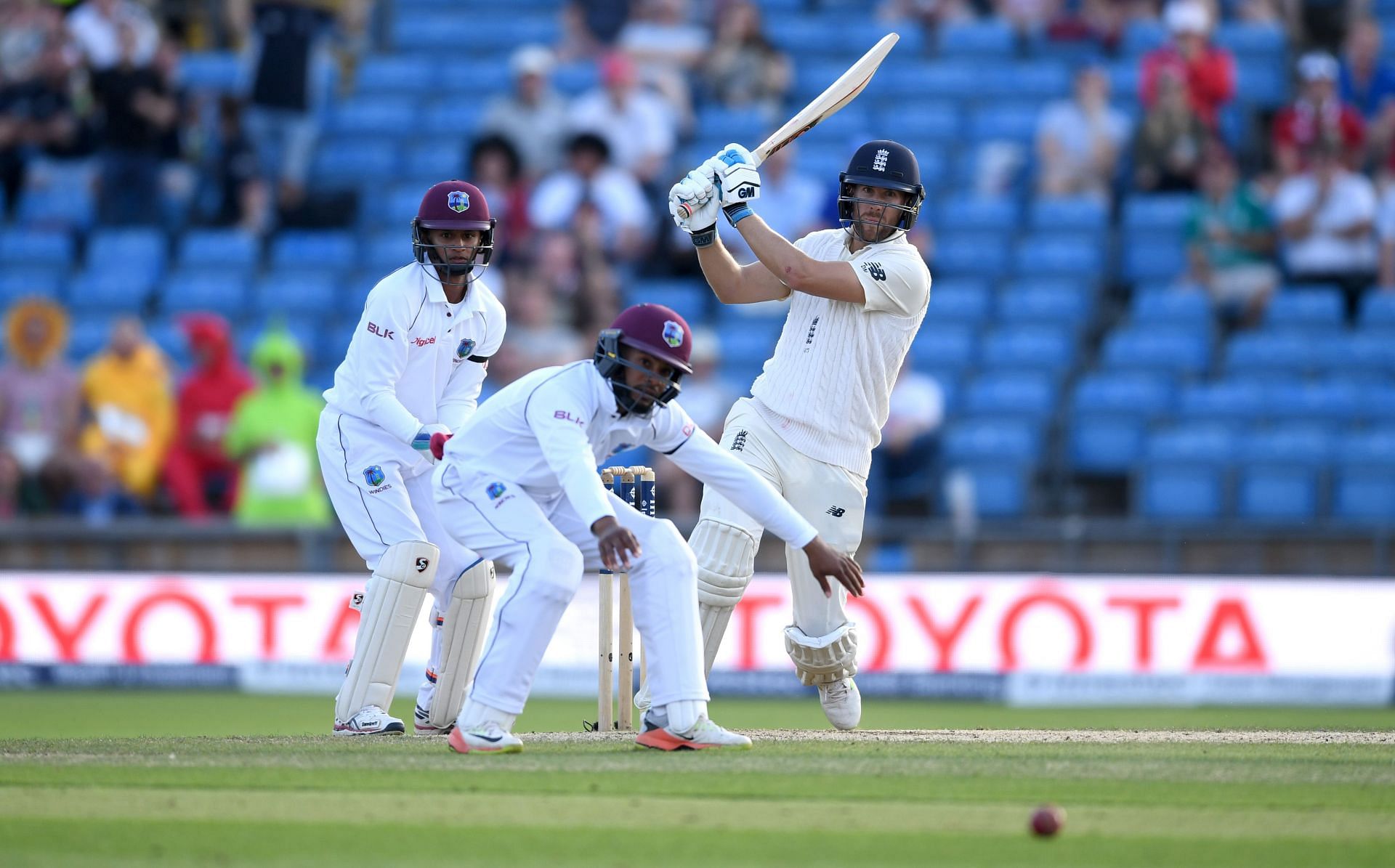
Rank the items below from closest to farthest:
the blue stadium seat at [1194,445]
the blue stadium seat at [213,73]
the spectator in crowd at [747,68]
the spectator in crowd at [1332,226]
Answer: the blue stadium seat at [1194,445] → the spectator in crowd at [1332,226] → the spectator in crowd at [747,68] → the blue stadium seat at [213,73]

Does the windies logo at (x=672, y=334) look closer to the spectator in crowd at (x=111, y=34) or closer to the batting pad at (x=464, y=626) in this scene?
the batting pad at (x=464, y=626)

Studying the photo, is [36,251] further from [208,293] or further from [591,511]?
[591,511]

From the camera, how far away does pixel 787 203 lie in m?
14.8

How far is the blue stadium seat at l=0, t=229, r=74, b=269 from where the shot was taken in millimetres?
16297

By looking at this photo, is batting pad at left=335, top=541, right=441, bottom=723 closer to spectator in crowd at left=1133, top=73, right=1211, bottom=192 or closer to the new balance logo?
the new balance logo

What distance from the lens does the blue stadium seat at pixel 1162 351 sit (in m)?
13.8

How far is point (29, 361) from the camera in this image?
14.6 metres

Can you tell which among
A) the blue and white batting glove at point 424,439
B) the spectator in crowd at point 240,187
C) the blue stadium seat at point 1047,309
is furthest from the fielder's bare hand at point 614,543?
the spectator in crowd at point 240,187

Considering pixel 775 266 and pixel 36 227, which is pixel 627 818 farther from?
pixel 36 227

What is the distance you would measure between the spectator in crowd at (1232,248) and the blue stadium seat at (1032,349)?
112 centimetres

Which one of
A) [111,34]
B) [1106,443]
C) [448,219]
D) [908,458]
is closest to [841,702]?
[448,219]

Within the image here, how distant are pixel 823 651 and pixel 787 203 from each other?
717 centimetres

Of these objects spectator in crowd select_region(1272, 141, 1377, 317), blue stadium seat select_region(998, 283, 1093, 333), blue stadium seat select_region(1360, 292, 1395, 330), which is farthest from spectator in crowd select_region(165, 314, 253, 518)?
blue stadium seat select_region(1360, 292, 1395, 330)

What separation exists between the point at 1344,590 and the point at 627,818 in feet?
24.4
